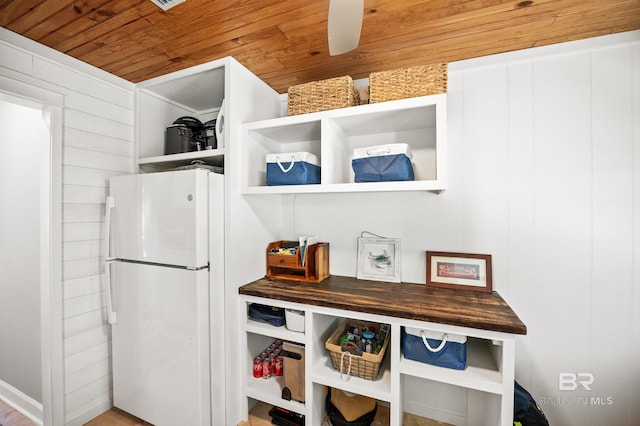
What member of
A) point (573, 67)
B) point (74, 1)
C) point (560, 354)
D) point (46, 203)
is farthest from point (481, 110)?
point (46, 203)

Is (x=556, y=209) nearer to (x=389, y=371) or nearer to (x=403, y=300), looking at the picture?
(x=403, y=300)

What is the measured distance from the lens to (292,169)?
1675 millimetres

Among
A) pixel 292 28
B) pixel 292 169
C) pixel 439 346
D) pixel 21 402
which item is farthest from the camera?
pixel 21 402

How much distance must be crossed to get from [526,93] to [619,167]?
2.07 ft

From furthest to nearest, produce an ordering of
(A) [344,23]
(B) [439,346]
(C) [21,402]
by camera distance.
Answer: (C) [21,402]
(B) [439,346]
(A) [344,23]

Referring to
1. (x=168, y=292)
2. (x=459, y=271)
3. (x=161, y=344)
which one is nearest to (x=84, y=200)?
(x=168, y=292)

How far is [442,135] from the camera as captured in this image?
1346 mm

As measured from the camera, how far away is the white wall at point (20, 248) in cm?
185

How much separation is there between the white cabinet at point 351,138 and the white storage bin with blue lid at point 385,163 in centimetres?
4

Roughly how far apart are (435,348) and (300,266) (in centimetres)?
92

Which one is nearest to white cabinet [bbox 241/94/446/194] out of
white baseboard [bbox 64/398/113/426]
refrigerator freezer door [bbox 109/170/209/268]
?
refrigerator freezer door [bbox 109/170/209/268]

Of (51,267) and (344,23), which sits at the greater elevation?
(344,23)

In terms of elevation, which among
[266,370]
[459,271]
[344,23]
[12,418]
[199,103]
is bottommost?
[12,418]

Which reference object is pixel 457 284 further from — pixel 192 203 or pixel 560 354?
pixel 192 203
